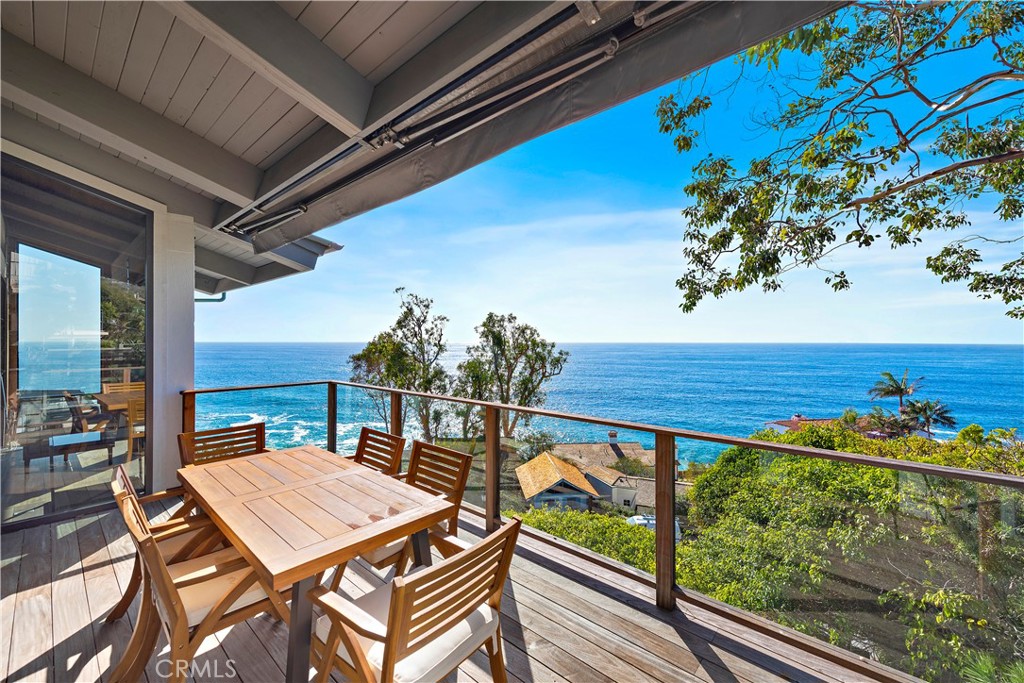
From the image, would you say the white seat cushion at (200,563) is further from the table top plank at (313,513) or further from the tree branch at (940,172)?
the tree branch at (940,172)

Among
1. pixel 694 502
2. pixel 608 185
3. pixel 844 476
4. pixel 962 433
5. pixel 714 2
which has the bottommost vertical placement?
pixel 962 433

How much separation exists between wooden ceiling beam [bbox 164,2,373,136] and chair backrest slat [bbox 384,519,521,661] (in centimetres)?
219

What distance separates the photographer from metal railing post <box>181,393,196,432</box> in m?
4.06

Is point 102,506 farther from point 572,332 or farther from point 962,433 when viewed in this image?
point 572,332

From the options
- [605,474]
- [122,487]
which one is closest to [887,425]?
[605,474]

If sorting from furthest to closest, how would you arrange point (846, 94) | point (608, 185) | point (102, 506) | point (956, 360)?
point (956, 360) → point (608, 185) → point (846, 94) → point (102, 506)

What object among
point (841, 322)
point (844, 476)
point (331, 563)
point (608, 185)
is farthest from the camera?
point (841, 322)

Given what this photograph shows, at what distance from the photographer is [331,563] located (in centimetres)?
156

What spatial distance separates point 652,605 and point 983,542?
1469 millimetres

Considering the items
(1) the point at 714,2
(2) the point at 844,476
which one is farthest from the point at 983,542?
(1) the point at 714,2

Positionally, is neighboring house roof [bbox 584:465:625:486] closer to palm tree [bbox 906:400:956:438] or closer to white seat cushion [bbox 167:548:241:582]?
white seat cushion [bbox 167:548:241:582]

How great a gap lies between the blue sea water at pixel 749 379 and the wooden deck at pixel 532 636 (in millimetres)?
13057

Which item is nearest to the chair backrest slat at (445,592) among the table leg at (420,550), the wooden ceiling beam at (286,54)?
the table leg at (420,550)

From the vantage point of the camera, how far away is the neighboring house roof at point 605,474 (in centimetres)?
301
